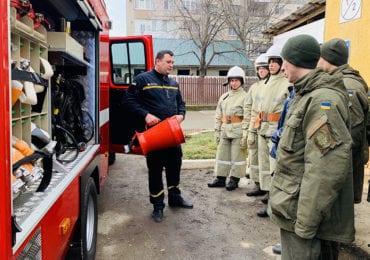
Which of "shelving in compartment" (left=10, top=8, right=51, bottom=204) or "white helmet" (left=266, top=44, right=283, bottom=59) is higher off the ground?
"white helmet" (left=266, top=44, right=283, bottom=59)

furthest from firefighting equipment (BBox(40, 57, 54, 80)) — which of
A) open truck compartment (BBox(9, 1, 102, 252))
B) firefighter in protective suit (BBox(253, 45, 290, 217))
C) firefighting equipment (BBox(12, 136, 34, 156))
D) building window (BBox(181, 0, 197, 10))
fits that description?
building window (BBox(181, 0, 197, 10))

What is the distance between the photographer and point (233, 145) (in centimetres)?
559

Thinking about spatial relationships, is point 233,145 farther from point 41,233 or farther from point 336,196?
point 41,233

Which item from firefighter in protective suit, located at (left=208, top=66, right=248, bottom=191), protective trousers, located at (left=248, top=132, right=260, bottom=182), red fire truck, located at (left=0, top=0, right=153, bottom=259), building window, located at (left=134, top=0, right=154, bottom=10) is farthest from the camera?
building window, located at (left=134, top=0, right=154, bottom=10)

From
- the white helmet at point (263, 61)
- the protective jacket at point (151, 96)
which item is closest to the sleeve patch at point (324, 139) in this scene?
Result: the protective jacket at point (151, 96)

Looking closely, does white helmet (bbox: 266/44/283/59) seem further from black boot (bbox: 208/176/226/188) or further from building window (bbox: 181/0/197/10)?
building window (bbox: 181/0/197/10)

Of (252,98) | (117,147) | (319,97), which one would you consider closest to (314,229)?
(319,97)

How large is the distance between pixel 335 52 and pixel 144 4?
3978cm

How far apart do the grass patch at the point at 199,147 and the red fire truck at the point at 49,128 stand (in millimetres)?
3059

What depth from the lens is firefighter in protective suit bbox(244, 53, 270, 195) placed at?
4.79 m

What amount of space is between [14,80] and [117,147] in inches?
180

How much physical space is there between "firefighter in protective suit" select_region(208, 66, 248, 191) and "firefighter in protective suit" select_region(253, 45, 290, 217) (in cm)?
70

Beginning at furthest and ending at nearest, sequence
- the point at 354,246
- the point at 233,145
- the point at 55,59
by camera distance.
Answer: the point at 233,145, the point at 354,246, the point at 55,59

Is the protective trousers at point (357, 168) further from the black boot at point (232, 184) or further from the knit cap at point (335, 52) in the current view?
the black boot at point (232, 184)
